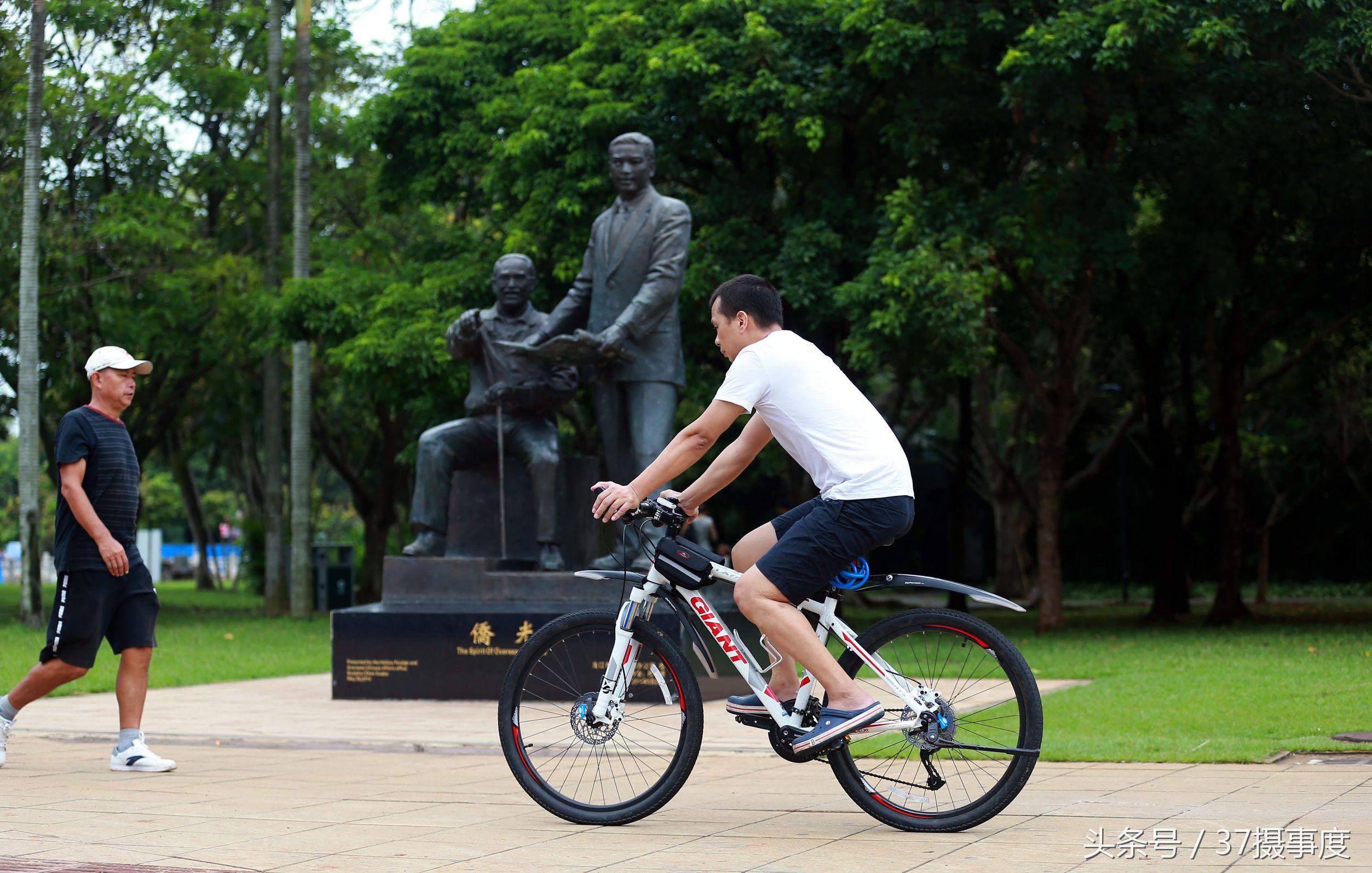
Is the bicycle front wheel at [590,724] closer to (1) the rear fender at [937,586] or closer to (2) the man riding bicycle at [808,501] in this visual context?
(2) the man riding bicycle at [808,501]

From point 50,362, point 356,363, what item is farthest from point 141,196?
point 356,363

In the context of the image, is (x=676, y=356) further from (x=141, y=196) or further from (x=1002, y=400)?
(x=1002, y=400)

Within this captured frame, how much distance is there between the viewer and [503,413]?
10438 mm

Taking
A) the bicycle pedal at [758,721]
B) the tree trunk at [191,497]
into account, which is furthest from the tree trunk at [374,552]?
the bicycle pedal at [758,721]

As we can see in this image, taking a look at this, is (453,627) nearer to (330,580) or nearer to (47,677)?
(47,677)

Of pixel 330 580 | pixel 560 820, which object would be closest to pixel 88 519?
pixel 560 820

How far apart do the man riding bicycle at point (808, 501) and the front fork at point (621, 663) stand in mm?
376

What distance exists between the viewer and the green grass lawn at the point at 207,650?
1266cm

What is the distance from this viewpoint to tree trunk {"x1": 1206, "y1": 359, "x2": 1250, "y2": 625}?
20938 millimetres

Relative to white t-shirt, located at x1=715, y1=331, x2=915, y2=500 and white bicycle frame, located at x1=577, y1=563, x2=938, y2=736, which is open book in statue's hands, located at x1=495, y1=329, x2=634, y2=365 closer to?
white bicycle frame, located at x1=577, y1=563, x2=938, y2=736

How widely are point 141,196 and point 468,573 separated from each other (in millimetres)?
16963

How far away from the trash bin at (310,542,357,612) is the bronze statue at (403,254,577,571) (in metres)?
18.4

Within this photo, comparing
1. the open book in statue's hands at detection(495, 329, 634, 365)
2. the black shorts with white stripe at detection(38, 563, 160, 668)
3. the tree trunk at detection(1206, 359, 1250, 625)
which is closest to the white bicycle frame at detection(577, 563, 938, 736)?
the black shorts with white stripe at detection(38, 563, 160, 668)

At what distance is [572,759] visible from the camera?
5.45m
